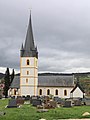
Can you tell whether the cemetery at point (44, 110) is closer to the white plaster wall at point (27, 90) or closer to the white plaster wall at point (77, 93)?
the white plaster wall at point (27, 90)

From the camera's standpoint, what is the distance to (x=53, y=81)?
64.1 meters

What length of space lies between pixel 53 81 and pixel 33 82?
5990 millimetres

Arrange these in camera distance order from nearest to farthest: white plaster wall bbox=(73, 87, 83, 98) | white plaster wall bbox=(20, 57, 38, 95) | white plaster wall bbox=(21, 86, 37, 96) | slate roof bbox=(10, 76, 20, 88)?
1. white plaster wall bbox=(73, 87, 83, 98)
2. white plaster wall bbox=(21, 86, 37, 96)
3. white plaster wall bbox=(20, 57, 38, 95)
4. slate roof bbox=(10, 76, 20, 88)

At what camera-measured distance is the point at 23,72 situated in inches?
2394

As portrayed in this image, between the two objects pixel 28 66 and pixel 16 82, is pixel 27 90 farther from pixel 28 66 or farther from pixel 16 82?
pixel 28 66

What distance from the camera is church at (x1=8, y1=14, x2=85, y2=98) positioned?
60.1 m

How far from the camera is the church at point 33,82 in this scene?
60062 millimetres

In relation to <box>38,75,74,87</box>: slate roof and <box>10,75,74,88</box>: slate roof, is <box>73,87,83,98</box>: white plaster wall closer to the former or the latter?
<box>10,75,74,88</box>: slate roof

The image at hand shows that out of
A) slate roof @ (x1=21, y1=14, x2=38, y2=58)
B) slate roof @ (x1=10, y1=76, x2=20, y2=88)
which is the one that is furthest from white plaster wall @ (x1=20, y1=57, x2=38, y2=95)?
slate roof @ (x1=10, y1=76, x2=20, y2=88)

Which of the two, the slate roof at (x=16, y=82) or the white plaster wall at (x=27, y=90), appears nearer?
the white plaster wall at (x=27, y=90)

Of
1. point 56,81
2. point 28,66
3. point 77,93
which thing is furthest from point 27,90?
point 77,93

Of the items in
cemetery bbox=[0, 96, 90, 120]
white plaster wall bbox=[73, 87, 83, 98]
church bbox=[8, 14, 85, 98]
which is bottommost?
cemetery bbox=[0, 96, 90, 120]

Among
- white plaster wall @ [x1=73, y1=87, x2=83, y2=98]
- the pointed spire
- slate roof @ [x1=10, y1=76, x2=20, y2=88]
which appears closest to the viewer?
white plaster wall @ [x1=73, y1=87, x2=83, y2=98]

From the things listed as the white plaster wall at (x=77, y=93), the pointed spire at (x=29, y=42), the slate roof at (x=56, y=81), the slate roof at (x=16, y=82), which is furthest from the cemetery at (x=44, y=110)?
the slate roof at (x=56, y=81)
